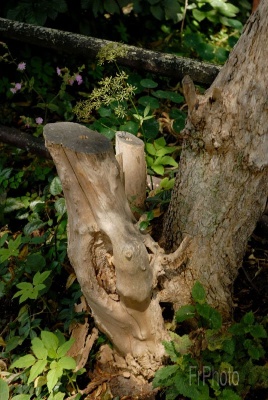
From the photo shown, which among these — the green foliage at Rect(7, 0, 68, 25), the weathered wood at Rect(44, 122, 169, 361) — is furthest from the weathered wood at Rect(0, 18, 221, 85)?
the weathered wood at Rect(44, 122, 169, 361)

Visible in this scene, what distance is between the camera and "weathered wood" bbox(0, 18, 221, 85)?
3014 mm

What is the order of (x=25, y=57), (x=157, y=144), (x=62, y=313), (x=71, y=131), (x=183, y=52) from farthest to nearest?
(x=183, y=52)
(x=25, y=57)
(x=157, y=144)
(x=62, y=313)
(x=71, y=131)

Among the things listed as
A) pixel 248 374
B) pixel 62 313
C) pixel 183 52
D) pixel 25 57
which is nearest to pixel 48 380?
pixel 62 313

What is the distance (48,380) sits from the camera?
7.06ft

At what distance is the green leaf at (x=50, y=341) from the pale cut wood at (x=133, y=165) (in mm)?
747

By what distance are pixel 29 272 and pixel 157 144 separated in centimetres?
111

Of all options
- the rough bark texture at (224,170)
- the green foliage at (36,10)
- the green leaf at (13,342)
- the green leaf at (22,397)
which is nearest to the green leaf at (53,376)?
the green leaf at (22,397)

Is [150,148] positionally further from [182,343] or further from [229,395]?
[229,395]

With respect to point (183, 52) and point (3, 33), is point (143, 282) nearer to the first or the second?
point (3, 33)

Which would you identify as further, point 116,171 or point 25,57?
point 25,57

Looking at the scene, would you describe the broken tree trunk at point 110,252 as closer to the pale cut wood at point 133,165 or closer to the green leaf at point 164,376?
the green leaf at point 164,376

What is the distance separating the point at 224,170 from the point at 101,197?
553mm

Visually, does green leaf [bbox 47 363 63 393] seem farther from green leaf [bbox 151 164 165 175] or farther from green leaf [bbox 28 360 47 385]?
green leaf [bbox 151 164 165 175]

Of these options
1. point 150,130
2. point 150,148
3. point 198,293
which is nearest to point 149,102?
point 150,130
